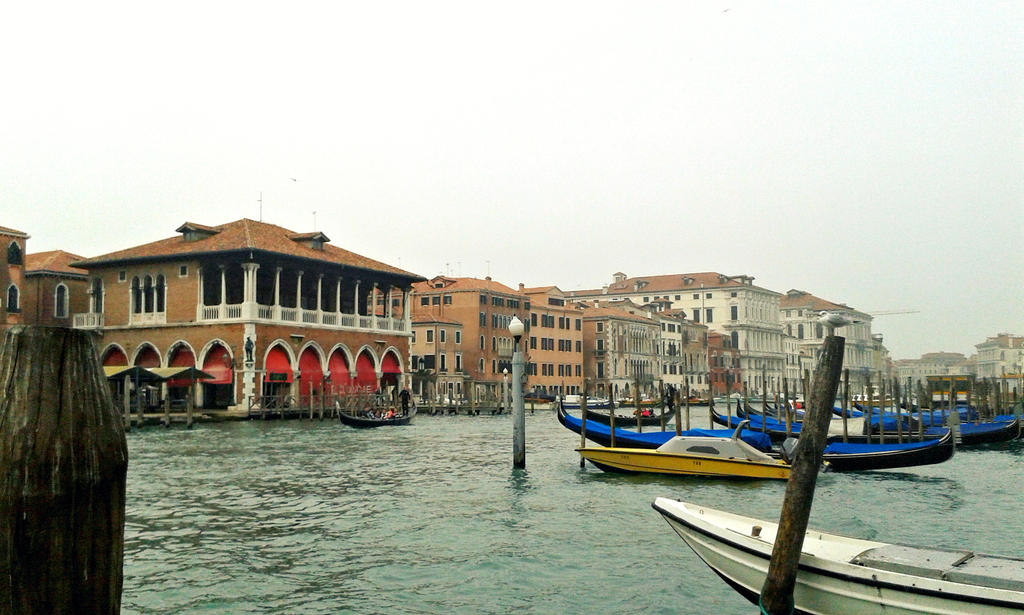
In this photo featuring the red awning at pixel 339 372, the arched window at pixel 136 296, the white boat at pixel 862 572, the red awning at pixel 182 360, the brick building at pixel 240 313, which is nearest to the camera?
the white boat at pixel 862 572

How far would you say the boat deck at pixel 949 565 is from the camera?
449 cm

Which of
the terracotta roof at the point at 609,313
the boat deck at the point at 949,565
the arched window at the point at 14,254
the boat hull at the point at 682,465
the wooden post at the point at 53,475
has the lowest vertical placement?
the boat hull at the point at 682,465

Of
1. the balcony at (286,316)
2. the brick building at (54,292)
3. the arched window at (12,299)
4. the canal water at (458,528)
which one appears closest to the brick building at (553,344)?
the balcony at (286,316)

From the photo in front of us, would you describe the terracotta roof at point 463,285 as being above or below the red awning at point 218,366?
above

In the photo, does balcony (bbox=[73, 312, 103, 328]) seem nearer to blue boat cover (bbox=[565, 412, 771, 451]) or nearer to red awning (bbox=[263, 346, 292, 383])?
red awning (bbox=[263, 346, 292, 383])

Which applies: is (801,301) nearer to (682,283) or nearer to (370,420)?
(682,283)

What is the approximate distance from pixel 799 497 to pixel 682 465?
9.06 metres

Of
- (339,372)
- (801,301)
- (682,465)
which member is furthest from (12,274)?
(801,301)

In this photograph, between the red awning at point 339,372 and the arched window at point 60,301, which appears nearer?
the red awning at point 339,372

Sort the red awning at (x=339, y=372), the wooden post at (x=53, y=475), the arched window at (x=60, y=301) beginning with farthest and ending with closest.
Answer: the arched window at (x=60, y=301)
the red awning at (x=339, y=372)
the wooden post at (x=53, y=475)

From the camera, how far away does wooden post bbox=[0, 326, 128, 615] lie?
85.2 inches

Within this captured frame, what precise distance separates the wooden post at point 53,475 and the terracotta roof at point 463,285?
53.3 metres

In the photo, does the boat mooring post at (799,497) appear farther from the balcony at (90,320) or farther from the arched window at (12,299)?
the arched window at (12,299)

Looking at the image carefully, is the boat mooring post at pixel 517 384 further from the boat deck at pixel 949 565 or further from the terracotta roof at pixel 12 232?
the terracotta roof at pixel 12 232
